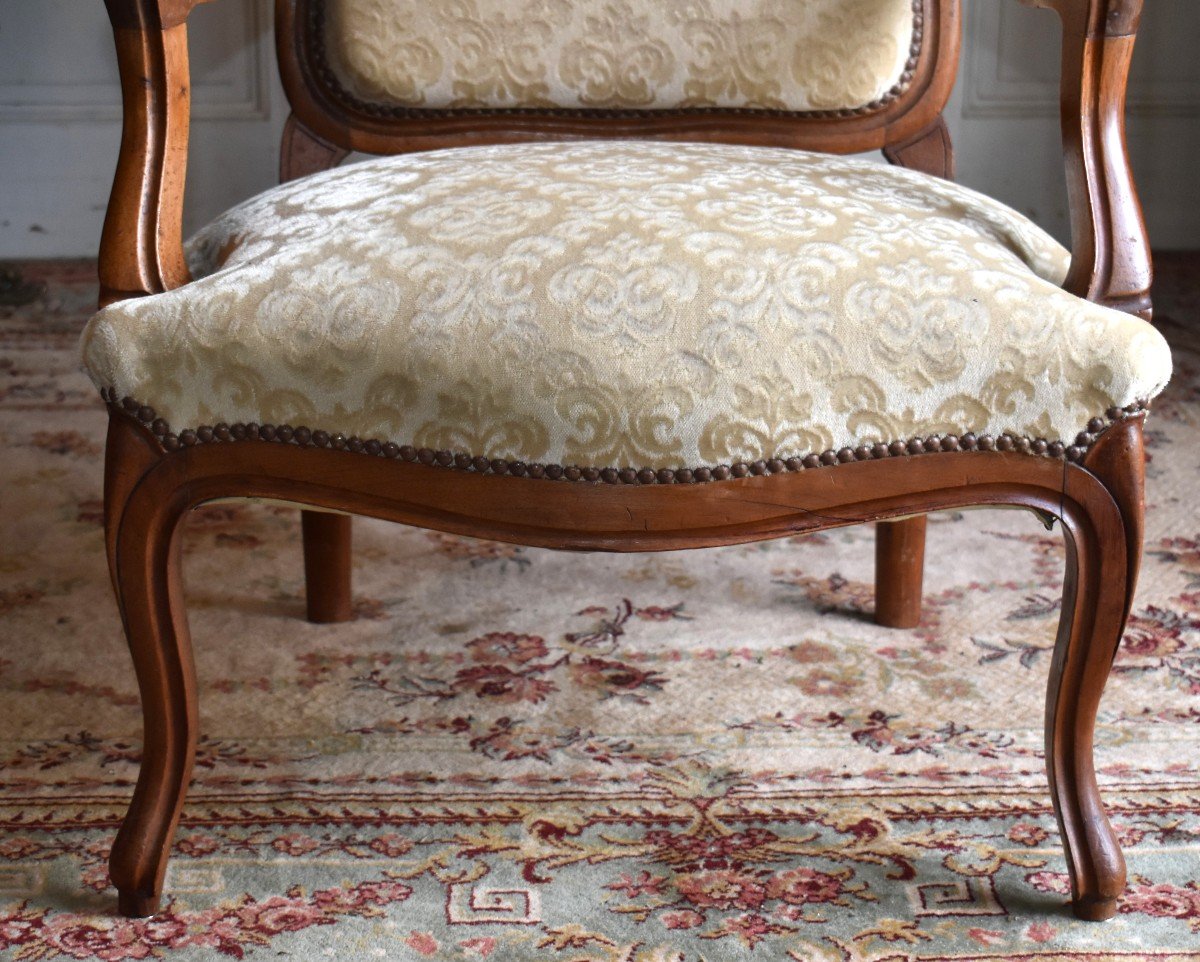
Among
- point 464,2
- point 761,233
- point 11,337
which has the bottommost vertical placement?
point 11,337

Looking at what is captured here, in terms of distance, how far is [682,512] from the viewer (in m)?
0.84

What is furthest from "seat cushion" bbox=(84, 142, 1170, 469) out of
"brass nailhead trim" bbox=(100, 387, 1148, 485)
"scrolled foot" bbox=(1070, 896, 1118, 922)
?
"scrolled foot" bbox=(1070, 896, 1118, 922)

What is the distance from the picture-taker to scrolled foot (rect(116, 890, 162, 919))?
969 mm

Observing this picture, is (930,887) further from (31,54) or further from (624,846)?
(31,54)

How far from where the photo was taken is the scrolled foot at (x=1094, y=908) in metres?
0.97

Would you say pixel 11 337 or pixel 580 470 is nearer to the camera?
pixel 580 470

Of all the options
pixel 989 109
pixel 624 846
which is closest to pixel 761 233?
pixel 624 846

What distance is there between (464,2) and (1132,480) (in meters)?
0.76

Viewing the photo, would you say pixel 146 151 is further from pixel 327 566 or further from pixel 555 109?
pixel 327 566

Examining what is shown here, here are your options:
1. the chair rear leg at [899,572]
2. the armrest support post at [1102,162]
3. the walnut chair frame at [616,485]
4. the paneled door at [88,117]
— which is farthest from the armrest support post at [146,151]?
the paneled door at [88,117]

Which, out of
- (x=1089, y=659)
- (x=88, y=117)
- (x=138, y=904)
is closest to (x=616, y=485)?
(x=1089, y=659)

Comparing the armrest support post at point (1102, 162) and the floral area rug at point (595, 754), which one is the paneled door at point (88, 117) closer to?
the floral area rug at point (595, 754)

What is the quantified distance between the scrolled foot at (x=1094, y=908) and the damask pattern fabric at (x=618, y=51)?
730 millimetres

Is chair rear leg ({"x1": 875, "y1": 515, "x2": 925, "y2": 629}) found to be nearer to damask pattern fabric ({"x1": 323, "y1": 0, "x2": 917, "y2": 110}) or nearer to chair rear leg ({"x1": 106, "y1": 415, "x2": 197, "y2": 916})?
damask pattern fabric ({"x1": 323, "y1": 0, "x2": 917, "y2": 110})
